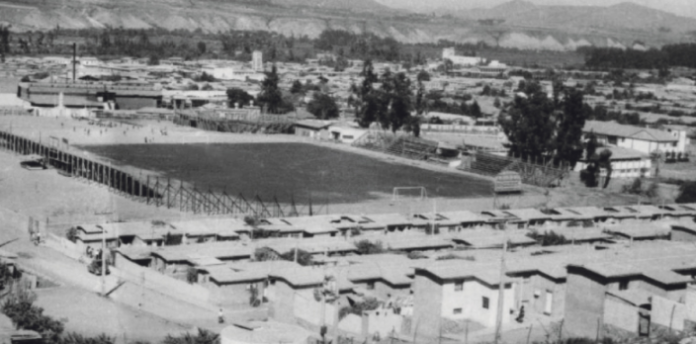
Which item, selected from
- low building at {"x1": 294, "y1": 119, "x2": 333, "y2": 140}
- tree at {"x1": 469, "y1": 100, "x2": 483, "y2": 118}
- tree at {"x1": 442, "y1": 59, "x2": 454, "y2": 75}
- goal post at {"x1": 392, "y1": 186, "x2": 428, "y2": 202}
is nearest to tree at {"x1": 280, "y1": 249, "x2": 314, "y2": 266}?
goal post at {"x1": 392, "y1": 186, "x2": 428, "y2": 202}

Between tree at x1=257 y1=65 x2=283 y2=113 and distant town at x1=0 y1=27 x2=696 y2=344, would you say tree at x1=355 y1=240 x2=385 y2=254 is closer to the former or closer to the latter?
distant town at x1=0 y1=27 x2=696 y2=344

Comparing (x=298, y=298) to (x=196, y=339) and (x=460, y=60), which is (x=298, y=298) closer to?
(x=196, y=339)

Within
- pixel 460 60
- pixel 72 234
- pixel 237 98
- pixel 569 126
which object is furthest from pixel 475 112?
pixel 460 60

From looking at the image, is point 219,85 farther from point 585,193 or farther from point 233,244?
point 233,244

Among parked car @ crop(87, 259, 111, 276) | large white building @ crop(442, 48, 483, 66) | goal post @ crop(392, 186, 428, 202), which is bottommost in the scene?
goal post @ crop(392, 186, 428, 202)

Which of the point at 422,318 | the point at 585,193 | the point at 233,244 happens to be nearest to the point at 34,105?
the point at 585,193
